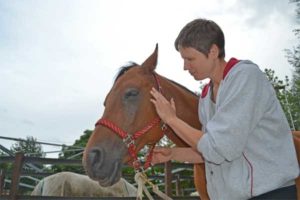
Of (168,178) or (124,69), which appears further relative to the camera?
(168,178)

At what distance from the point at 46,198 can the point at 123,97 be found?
294 centimetres

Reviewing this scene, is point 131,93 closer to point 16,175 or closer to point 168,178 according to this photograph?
point 16,175

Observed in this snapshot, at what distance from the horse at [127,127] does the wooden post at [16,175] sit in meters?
2.85

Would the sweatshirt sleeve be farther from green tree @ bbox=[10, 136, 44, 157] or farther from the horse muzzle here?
green tree @ bbox=[10, 136, 44, 157]

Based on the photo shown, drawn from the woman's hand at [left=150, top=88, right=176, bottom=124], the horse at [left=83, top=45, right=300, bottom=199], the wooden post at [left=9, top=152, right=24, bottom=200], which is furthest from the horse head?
the wooden post at [left=9, top=152, right=24, bottom=200]

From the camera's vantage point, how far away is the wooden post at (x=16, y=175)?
4863mm

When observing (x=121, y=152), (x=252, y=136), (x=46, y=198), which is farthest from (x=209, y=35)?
(x=46, y=198)

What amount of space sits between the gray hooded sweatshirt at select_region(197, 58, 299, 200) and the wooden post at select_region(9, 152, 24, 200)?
3627mm

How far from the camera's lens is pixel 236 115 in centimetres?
171

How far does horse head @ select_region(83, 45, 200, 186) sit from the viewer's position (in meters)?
2.24

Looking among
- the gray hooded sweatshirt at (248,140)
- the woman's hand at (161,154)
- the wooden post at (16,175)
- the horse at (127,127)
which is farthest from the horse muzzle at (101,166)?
the wooden post at (16,175)

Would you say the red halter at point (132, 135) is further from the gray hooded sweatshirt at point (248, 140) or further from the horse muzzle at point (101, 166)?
the gray hooded sweatshirt at point (248, 140)

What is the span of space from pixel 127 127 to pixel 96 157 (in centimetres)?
27

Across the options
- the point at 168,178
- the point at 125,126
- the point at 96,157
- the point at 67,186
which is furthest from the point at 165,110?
the point at 67,186
